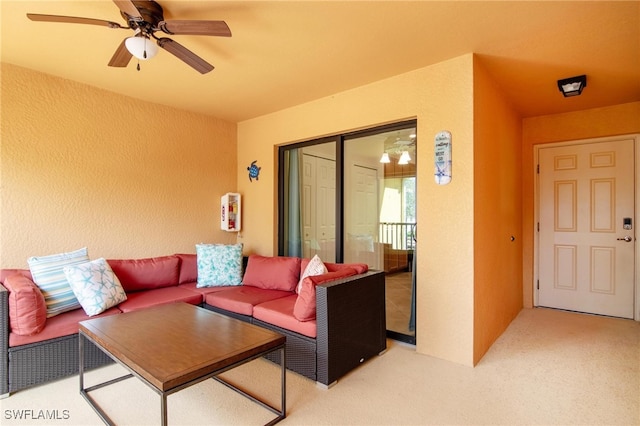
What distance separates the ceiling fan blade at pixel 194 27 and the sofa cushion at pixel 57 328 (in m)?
2.15

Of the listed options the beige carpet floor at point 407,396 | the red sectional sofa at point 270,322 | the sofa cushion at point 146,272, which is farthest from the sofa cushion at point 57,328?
the sofa cushion at point 146,272

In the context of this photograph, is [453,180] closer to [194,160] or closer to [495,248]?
[495,248]

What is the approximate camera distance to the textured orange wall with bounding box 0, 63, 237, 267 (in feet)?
9.81

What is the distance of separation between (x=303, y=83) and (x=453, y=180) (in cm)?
169

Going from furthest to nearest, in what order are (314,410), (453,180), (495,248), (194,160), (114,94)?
(194,160) → (114,94) → (495,248) → (453,180) → (314,410)

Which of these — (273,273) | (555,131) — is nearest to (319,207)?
(273,273)

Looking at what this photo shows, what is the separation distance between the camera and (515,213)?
13.3 feet

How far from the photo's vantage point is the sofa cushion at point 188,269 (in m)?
3.71

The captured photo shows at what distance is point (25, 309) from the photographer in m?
2.27

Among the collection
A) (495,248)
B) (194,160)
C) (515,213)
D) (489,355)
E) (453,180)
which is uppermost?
(194,160)

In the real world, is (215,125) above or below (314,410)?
above

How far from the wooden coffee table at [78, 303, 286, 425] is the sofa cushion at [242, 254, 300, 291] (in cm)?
98

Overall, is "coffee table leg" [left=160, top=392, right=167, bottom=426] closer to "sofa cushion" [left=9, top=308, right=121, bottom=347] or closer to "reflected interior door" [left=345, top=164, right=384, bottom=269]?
"sofa cushion" [left=9, top=308, right=121, bottom=347]

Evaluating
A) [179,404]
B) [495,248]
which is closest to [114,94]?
[179,404]
